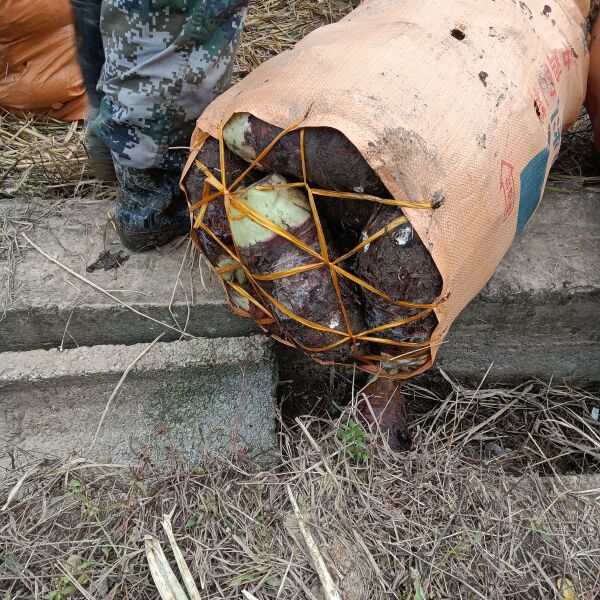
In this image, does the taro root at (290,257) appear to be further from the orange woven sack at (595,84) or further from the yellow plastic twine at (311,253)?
the orange woven sack at (595,84)

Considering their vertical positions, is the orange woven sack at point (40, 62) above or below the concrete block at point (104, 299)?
above

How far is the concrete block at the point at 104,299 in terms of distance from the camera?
1684 mm

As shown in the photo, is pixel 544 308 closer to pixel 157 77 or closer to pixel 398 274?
pixel 398 274

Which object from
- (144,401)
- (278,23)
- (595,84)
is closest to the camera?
(144,401)

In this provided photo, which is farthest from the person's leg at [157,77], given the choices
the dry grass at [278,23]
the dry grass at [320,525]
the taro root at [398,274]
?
the dry grass at [278,23]

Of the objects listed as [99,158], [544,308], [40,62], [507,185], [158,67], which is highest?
[158,67]

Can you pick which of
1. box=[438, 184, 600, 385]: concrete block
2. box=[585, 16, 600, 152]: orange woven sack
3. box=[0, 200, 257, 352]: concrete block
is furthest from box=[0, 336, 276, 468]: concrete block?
box=[585, 16, 600, 152]: orange woven sack

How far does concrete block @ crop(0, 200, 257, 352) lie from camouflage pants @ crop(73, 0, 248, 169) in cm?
32

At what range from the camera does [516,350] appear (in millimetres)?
1880

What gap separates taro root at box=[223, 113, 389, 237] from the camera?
111 centimetres

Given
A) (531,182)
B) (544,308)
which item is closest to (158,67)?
(531,182)

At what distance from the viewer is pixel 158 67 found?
1449 mm

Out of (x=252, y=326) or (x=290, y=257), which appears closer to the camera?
(x=290, y=257)

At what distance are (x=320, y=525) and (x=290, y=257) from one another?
627mm
